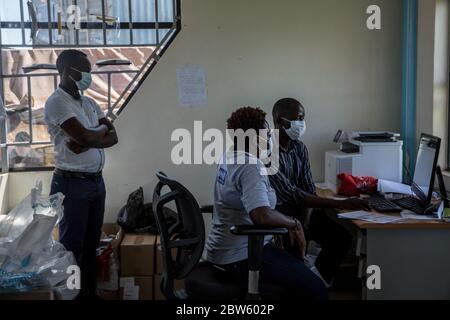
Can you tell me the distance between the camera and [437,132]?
3562 mm

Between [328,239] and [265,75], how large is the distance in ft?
4.18

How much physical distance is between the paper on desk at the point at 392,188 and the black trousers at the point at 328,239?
373 millimetres

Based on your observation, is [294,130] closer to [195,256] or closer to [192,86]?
[192,86]

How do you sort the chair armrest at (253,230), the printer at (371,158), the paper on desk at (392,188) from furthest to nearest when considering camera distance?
the printer at (371,158) < the paper on desk at (392,188) < the chair armrest at (253,230)

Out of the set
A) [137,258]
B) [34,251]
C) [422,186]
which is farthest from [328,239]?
[34,251]

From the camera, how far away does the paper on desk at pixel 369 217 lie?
2818mm

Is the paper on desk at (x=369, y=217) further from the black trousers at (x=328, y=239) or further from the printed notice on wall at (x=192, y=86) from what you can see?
the printed notice on wall at (x=192, y=86)

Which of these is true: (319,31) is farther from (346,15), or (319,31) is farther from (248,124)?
(248,124)

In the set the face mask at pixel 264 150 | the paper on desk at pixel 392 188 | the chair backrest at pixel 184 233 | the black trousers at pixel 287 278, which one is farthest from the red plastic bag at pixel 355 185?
the chair backrest at pixel 184 233

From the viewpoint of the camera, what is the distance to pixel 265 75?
3846 mm

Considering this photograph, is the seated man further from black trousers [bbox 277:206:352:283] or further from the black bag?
the black bag

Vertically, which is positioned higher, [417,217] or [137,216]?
[417,217]

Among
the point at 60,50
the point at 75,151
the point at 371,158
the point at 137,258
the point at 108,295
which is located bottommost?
the point at 108,295
